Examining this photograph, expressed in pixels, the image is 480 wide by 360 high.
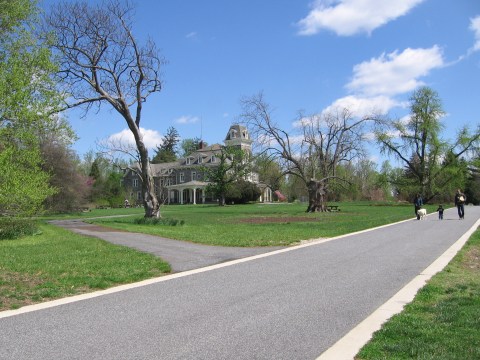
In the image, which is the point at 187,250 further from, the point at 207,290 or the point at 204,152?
the point at 204,152

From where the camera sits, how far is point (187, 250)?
13.6m

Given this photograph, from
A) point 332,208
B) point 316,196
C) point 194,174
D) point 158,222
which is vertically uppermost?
point 194,174

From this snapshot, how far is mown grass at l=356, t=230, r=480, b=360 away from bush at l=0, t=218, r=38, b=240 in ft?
43.3

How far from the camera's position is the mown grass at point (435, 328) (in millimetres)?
4711

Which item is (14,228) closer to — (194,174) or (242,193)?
(242,193)

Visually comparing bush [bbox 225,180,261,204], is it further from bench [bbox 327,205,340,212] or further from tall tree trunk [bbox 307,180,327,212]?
tall tree trunk [bbox 307,180,327,212]

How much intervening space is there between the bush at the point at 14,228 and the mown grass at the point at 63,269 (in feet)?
4.69

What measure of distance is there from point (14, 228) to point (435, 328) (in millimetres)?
14452

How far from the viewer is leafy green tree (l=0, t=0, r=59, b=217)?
14.1 m

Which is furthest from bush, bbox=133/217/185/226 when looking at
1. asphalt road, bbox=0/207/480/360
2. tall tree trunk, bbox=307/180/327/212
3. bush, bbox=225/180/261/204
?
bush, bbox=225/180/261/204

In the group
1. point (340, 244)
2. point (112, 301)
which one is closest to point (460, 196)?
point (340, 244)

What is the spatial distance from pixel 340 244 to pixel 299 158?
2898cm

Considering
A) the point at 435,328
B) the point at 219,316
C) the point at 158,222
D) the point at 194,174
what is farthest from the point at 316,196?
the point at 194,174

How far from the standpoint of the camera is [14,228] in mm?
15969
